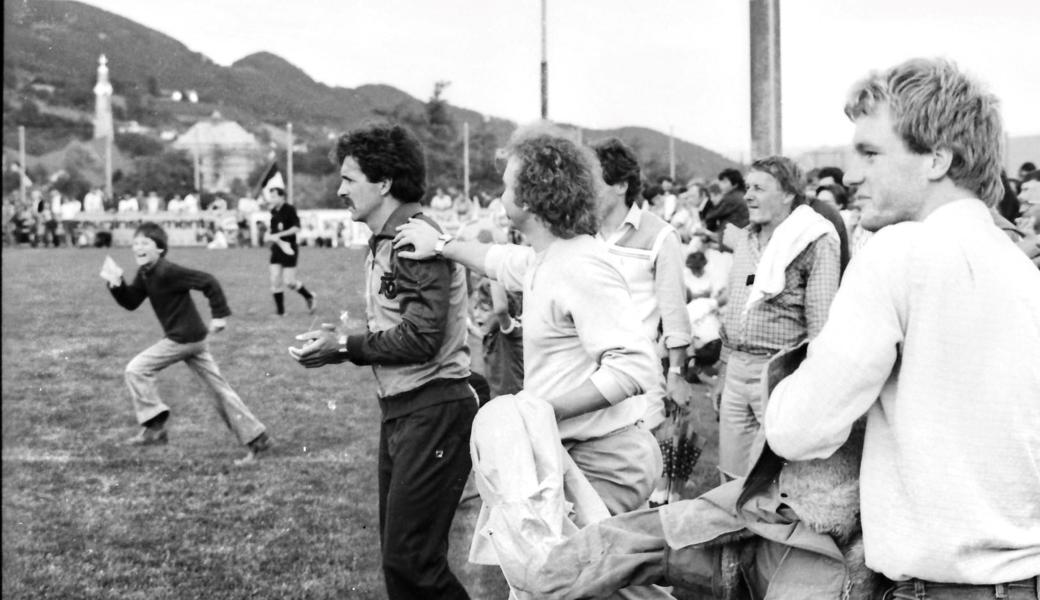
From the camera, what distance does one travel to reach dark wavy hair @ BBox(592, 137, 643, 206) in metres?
5.39


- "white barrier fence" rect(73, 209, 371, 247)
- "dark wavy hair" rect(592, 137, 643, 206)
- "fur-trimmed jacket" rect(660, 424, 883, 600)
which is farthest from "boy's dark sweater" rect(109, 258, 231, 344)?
"white barrier fence" rect(73, 209, 371, 247)

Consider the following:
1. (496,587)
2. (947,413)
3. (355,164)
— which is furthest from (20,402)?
(947,413)

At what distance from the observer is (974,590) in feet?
6.27

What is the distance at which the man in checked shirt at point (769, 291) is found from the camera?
4688mm

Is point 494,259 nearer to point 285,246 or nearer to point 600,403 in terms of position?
point 600,403

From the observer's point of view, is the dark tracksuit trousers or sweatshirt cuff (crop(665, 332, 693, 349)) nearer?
the dark tracksuit trousers

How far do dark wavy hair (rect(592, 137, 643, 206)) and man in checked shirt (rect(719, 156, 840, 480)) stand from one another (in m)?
0.58

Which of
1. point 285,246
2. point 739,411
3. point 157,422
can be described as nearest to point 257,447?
point 157,422

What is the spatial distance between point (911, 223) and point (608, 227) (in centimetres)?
352

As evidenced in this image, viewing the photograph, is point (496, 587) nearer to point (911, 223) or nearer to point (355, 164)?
point (355, 164)

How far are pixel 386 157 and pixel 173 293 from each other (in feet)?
15.3

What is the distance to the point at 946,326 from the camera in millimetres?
1857

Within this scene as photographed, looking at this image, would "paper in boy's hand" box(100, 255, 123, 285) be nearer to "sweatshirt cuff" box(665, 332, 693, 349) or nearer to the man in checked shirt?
"sweatshirt cuff" box(665, 332, 693, 349)

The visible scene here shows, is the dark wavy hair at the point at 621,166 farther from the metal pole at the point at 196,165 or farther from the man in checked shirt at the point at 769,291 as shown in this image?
the metal pole at the point at 196,165
